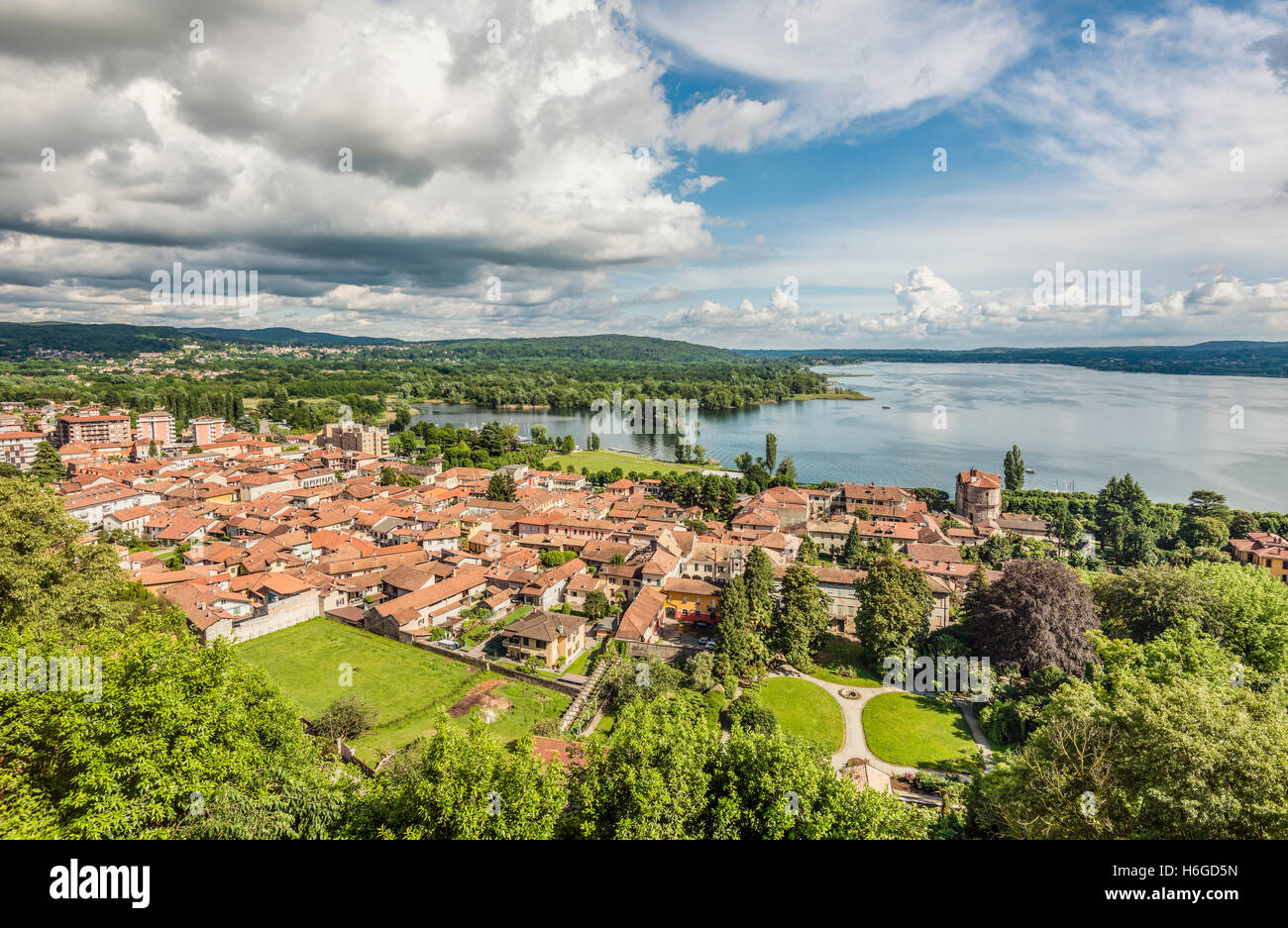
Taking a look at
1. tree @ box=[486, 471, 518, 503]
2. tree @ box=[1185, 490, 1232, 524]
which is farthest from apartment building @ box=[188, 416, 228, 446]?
tree @ box=[1185, 490, 1232, 524]

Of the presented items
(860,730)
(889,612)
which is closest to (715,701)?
(860,730)

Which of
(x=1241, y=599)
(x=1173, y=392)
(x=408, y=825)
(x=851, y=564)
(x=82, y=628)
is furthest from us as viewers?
(x=1173, y=392)

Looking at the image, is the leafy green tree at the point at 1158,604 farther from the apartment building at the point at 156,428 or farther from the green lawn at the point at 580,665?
the apartment building at the point at 156,428

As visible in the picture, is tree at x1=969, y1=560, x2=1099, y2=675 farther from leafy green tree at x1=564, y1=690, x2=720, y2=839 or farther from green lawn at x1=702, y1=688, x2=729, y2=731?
leafy green tree at x1=564, y1=690, x2=720, y2=839

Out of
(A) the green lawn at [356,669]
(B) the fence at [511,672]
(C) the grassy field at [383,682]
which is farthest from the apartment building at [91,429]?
(B) the fence at [511,672]
